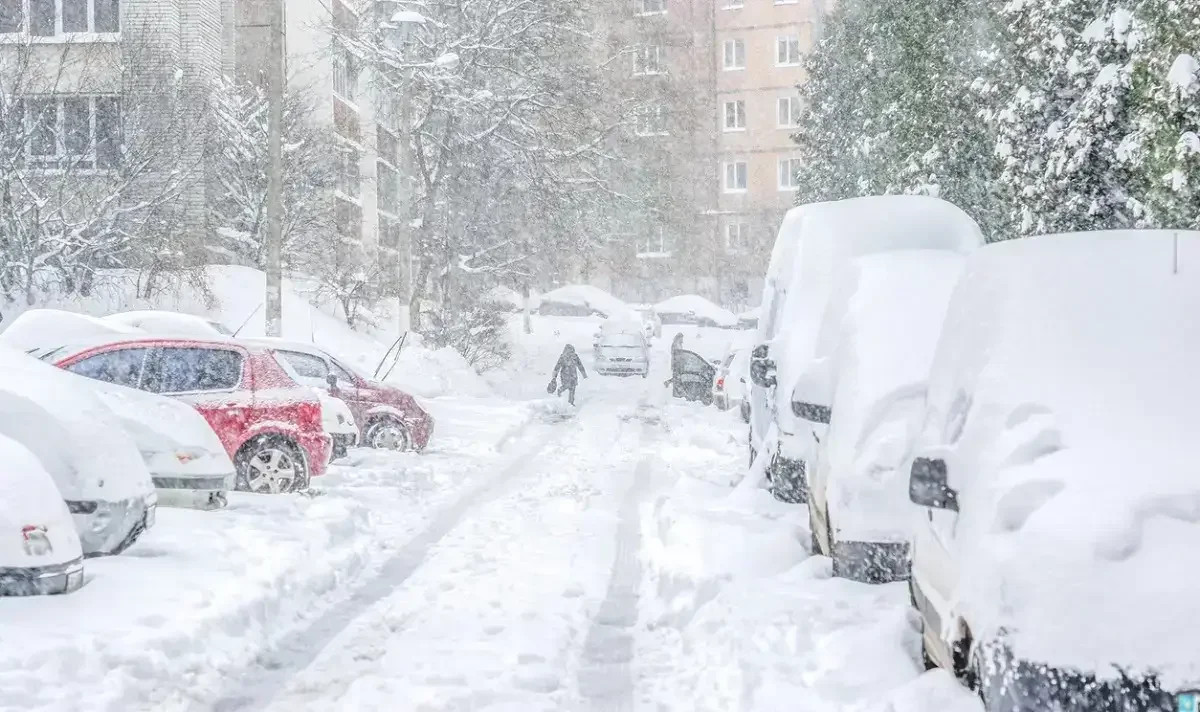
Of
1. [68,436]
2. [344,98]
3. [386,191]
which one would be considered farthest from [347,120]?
[68,436]

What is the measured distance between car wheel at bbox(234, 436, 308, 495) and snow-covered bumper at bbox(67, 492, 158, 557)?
429 centimetres

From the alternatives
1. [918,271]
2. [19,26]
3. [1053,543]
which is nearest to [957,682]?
[1053,543]

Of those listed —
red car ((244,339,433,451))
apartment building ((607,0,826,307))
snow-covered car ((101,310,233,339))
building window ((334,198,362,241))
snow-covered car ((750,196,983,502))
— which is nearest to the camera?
snow-covered car ((750,196,983,502))

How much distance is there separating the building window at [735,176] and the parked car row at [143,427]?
58.8 meters

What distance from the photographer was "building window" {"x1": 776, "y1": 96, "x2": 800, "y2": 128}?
74000 mm

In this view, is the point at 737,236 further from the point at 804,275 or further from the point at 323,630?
the point at 323,630

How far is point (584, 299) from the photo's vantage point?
6469cm

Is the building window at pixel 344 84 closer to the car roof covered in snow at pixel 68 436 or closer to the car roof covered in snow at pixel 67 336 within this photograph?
the car roof covered in snow at pixel 67 336

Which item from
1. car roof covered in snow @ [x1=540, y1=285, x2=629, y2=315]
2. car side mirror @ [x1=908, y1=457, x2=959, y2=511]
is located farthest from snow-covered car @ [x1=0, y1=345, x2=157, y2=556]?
car roof covered in snow @ [x1=540, y1=285, x2=629, y2=315]

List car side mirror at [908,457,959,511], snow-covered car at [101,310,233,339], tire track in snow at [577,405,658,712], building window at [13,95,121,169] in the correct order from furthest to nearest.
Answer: building window at [13,95,121,169]
snow-covered car at [101,310,233,339]
tire track in snow at [577,405,658,712]
car side mirror at [908,457,959,511]

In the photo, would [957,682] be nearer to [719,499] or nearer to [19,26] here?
[719,499]

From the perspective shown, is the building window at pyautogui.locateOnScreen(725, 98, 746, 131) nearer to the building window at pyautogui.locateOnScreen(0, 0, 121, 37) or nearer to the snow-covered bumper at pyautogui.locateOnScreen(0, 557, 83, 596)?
the building window at pyautogui.locateOnScreen(0, 0, 121, 37)

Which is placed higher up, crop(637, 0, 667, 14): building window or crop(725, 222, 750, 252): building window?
crop(637, 0, 667, 14): building window

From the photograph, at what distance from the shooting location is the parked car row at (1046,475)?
419 cm
